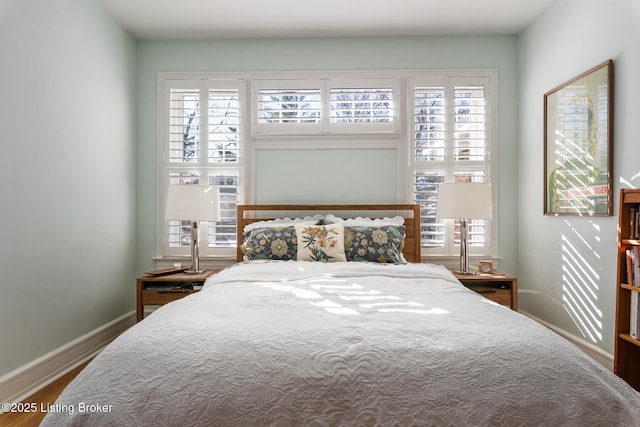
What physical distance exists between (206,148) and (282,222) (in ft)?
3.46

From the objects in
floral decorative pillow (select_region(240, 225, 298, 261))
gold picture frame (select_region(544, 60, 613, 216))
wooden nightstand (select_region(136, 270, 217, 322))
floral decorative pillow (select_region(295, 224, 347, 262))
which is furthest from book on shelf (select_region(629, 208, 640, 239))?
wooden nightstand (select_region(136, 270, 217, 322))

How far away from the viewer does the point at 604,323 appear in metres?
2.52

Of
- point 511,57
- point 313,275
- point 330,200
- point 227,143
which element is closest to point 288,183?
point 330,200

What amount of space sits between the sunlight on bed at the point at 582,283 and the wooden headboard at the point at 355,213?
1.14 m

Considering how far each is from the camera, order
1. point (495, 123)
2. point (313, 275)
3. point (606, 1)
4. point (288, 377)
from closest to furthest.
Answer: point (288, 377)
point (313, 275)
point (606, 1)
point (495, 123)

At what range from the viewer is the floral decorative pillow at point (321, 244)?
288 centimetres

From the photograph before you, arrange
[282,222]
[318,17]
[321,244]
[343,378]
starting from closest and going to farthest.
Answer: [343,378], [321,244], [318,17], [282,222]

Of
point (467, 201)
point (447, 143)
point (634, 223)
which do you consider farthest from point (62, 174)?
point (634, 223)

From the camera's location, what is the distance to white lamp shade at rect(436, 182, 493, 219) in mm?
3041

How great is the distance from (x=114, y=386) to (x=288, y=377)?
1.78 feet

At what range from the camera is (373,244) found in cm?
295

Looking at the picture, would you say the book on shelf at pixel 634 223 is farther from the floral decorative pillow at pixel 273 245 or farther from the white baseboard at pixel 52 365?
the white baseboard at pixel 52 365

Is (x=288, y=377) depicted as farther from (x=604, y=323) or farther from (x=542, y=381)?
(x=604, y=323)

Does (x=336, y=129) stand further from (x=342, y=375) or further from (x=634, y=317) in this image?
(x=342, y=375)
